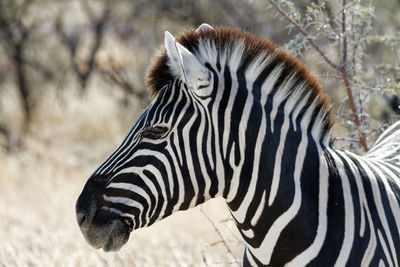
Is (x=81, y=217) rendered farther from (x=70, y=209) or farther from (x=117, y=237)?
(x=70, y=209)

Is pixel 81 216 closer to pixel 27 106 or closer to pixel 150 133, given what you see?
pixel 150 133

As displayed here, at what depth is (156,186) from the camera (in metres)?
2.67

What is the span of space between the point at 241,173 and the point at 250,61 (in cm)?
51

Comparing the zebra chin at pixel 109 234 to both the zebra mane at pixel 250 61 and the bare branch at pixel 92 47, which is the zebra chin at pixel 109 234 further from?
the bare branch at pixel 92 47

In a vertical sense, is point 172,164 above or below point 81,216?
above

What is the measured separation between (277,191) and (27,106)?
1545cm

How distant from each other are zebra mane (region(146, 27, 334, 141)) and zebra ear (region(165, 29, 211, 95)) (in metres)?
0.11

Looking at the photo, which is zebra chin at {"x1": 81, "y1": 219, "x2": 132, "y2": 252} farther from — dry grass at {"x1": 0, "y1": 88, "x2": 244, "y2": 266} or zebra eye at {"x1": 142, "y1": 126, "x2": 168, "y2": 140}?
dry grass at {"x1": 0, "y1": 88, "x2": 244, "y2": 266}

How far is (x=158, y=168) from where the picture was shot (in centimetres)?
266

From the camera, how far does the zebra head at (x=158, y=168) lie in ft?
8.71

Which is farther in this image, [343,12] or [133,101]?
[133,101]

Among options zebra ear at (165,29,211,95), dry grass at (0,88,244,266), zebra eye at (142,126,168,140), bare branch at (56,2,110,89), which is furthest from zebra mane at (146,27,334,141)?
bare branch at (56,2,110,89)

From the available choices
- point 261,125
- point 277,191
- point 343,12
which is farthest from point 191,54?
point 343,12

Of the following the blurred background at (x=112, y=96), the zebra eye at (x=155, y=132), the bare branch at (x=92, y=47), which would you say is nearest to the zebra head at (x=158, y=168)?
the zebra eye at (x=155, y=132)
